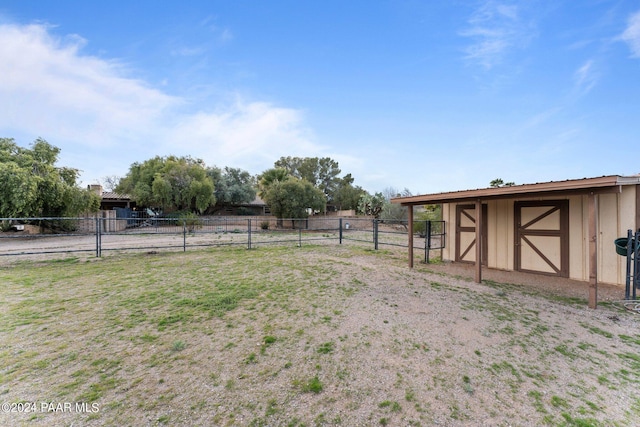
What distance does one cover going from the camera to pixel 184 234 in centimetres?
909


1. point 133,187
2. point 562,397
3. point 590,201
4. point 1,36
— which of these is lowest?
point 562,397

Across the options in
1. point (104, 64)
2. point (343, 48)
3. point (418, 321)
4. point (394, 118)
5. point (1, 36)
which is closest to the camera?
point (418, 321)

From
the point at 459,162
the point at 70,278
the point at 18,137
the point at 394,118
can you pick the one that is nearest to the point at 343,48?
the point at 394,118

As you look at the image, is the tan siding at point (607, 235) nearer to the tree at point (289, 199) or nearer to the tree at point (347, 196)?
the tree at point (289, 199)

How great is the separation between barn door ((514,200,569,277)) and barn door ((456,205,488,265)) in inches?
36.9

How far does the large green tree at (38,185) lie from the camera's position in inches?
511

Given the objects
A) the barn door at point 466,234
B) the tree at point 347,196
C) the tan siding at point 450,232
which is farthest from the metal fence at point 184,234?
the tree at point 347,196

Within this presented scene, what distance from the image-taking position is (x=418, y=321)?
375cm

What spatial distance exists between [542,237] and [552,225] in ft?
1.22

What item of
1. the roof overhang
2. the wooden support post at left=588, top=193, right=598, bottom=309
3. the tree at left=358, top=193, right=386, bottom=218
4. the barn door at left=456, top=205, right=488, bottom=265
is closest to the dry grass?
the wooden support post at left=588, top=193, right=598, bottom=309

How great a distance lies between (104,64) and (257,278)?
9.32 metres

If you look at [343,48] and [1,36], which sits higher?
[343,48]

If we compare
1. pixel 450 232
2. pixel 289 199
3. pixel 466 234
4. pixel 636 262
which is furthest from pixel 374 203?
pixel 636 262

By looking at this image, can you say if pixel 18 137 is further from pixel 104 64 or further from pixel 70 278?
pixel 70 278
